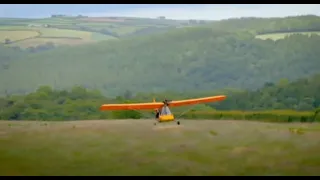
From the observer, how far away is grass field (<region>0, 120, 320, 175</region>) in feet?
13.4

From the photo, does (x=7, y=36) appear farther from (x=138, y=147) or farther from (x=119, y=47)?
(x=138, y=147)

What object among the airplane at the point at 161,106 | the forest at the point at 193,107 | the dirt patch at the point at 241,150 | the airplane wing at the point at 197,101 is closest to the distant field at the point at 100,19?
the forest at the point at 193,107

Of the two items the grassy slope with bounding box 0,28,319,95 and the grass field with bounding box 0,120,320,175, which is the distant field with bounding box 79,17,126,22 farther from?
the grass field with bounding box 0,120,320,175

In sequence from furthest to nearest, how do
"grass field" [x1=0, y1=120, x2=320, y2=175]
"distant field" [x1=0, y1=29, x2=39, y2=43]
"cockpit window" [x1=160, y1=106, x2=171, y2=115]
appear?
"distant field" [x1=0, y1=29, x2=39, y2=43] → "cockpit window" [x1=160, y1=106, x2=171, y2=115] → "grass field" [x1=0, y1=120, x2=320, y2=175]

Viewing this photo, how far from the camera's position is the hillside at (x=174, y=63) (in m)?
4.61

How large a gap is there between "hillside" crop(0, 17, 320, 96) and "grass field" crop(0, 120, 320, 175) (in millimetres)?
340

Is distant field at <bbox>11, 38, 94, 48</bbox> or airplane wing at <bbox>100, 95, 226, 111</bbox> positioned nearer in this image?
airplane wing at <bbox>100, 95, 226, 111</bbox>

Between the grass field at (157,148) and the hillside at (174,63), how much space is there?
1.12 ft

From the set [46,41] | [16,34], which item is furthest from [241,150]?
[16,34]

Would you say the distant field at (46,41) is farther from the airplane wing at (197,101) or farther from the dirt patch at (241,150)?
the dirt patch at (241,150)

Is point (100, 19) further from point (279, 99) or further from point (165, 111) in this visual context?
point (279, 99)

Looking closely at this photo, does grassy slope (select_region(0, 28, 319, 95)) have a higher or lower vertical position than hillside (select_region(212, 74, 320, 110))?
higher

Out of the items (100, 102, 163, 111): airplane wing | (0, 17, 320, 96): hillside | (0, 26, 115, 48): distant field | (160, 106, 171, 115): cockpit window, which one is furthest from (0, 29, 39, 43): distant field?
(160, 106, 171, 115): cockpit window

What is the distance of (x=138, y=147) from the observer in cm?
423
